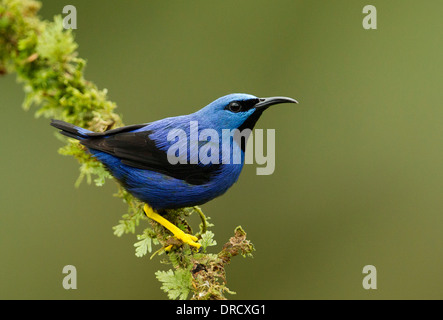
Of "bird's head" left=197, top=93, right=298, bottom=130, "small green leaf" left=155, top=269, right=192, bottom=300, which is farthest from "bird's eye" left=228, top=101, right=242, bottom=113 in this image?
"small green leaf" left=155, top=269, right=192, bottom=300

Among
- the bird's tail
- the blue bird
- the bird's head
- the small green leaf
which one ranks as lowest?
the small green leaf

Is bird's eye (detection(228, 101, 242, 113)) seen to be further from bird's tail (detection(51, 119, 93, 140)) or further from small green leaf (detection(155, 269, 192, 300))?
small green leaf (detection(155, 269, 192, 300))

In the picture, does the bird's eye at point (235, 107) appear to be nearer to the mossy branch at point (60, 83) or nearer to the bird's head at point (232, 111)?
the bird's head at point (232, 111)

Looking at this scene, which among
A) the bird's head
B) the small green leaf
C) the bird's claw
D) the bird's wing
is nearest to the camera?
the small green leaf

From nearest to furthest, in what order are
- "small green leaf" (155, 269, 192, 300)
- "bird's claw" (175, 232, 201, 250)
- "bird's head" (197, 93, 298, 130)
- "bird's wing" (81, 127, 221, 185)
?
"small green leaf" (155, 269, 192, 300)
"bird's claw" (175, 232, 201, 250)
"bird's wing" (81, 127, 221, 185)
"bird's head" (197, 93, 298, 130)

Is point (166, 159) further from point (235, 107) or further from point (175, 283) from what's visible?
point (175, 283)

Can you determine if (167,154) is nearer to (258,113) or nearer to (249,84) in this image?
(258,113)

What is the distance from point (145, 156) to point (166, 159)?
0.16 m

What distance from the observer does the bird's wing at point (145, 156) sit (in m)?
3.57

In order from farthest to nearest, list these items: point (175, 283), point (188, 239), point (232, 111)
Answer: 1. point (232, 111)
2. point (188, 239)
3. point (175, 283)

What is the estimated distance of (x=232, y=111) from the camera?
147 inches

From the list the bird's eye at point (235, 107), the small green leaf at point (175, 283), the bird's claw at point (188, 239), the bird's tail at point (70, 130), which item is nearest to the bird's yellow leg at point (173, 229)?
the bird's claw at point (188, 239)

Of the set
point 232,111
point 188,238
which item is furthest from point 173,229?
point 232,111

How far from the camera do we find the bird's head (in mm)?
3723
